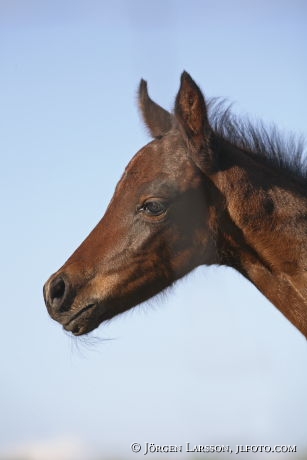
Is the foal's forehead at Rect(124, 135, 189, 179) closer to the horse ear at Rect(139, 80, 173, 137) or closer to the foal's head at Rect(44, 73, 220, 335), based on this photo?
the foal's head at Rect(44, 73, 220, 335)

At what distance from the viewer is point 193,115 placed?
7336 millimetres

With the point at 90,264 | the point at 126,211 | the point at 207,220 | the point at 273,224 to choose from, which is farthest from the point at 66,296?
the point at 273,224

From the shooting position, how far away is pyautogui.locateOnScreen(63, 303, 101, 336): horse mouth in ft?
23.5

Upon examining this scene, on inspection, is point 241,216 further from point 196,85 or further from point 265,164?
point 196,85

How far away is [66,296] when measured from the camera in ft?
23.2

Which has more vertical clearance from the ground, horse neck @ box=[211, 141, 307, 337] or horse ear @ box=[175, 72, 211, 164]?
horse ear @ box=[175, 72, 211, 164]

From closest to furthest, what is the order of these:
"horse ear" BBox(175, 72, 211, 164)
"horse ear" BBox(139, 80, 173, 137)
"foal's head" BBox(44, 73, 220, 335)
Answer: "foal's head" BBox(44, 73, 220, 335) → "horse ear" BBox(175, 72, 211, 164) → "horse ear" BBox(139, 80, 173, 137)

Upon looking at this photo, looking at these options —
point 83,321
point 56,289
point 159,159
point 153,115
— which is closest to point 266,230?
point 159,159

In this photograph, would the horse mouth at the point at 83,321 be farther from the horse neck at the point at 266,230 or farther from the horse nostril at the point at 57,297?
the horse neck at the point at 266,230

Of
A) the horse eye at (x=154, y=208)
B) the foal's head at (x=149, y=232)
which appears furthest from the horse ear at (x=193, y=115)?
the horse eye at (x=154, y=208)

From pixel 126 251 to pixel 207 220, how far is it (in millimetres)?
766

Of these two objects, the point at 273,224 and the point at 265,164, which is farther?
the point at 265,164

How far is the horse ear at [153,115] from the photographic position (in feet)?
27.0

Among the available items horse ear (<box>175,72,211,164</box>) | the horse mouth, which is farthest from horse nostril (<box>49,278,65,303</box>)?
horse ear (<box>175,72,211,164</box>)
